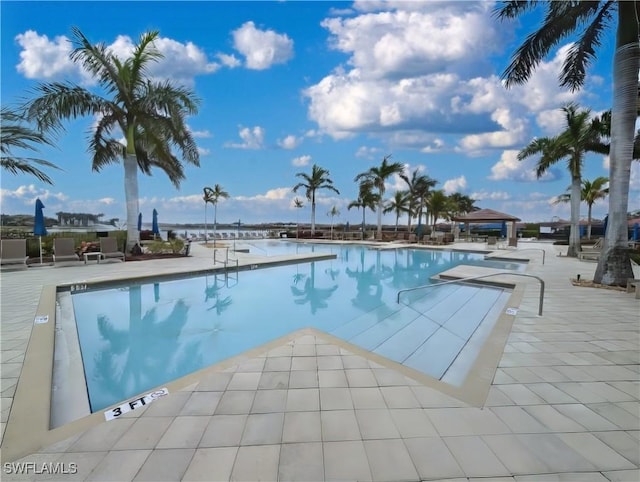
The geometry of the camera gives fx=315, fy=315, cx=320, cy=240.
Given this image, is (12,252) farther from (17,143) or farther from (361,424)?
(361,424)

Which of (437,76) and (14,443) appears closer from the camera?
(14,443)

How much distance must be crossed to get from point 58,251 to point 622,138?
15134 millimetres

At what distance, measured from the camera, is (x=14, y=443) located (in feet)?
6.50

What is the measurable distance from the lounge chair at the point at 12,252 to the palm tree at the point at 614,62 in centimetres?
1419

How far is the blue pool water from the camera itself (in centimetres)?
387

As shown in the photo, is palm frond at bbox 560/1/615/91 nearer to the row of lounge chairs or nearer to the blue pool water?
the blue pool water

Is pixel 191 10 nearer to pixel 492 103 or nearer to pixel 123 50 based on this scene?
pixel 123 50

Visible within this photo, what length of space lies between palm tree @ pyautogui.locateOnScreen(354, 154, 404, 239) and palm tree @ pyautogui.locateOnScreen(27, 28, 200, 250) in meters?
15.2

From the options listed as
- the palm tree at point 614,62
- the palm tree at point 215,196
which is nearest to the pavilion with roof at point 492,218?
the palm tree at point 614,62

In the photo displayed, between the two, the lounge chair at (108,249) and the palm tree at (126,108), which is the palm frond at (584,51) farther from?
the lounge chair at (108,249)

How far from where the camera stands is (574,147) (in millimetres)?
12570

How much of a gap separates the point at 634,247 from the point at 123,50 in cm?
2149

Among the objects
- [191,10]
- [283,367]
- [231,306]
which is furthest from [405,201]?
[283,367]

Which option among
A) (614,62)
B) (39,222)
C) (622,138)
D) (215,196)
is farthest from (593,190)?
(39,222)
